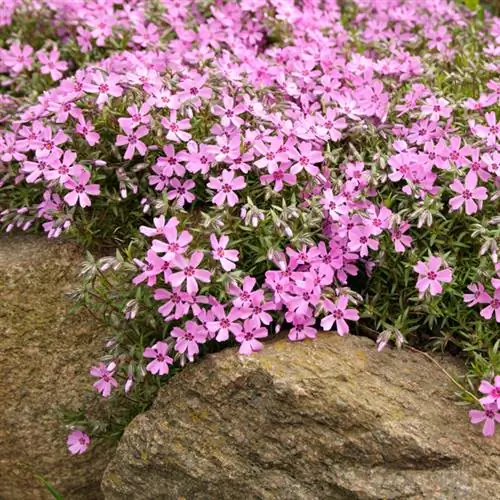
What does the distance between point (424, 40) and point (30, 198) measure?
313 cm

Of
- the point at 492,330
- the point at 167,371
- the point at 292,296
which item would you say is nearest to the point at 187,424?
the point at 167,371

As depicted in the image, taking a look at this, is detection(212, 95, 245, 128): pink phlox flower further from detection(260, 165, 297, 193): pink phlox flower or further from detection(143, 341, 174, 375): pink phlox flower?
detection(143, 341, 174, 375): pink phlox flower

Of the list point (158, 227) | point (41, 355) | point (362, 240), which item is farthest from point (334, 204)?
point (41, 355)

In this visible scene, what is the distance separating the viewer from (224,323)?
11.5ft

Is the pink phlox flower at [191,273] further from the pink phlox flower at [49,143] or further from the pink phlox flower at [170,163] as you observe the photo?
the pink phlox flower at [49,143]

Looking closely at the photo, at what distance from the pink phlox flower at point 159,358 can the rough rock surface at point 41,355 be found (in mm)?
582

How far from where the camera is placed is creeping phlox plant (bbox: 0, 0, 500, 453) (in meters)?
3.55

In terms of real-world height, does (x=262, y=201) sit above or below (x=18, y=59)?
above

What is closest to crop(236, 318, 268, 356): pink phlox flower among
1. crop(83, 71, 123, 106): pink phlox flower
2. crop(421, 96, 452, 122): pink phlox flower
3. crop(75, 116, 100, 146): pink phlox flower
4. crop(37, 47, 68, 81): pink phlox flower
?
crop(75, 116, 100, 146): pink phlox flower

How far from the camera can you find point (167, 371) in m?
3.56

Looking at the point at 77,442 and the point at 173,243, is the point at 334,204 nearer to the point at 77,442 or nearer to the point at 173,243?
the point at 173,243

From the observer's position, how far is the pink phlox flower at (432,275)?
3490mm

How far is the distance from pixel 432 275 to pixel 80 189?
6.13 feet

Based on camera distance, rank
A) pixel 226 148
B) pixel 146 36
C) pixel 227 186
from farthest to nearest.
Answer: pixel 146 36 < pixel 226 148 < pixel 227 186
